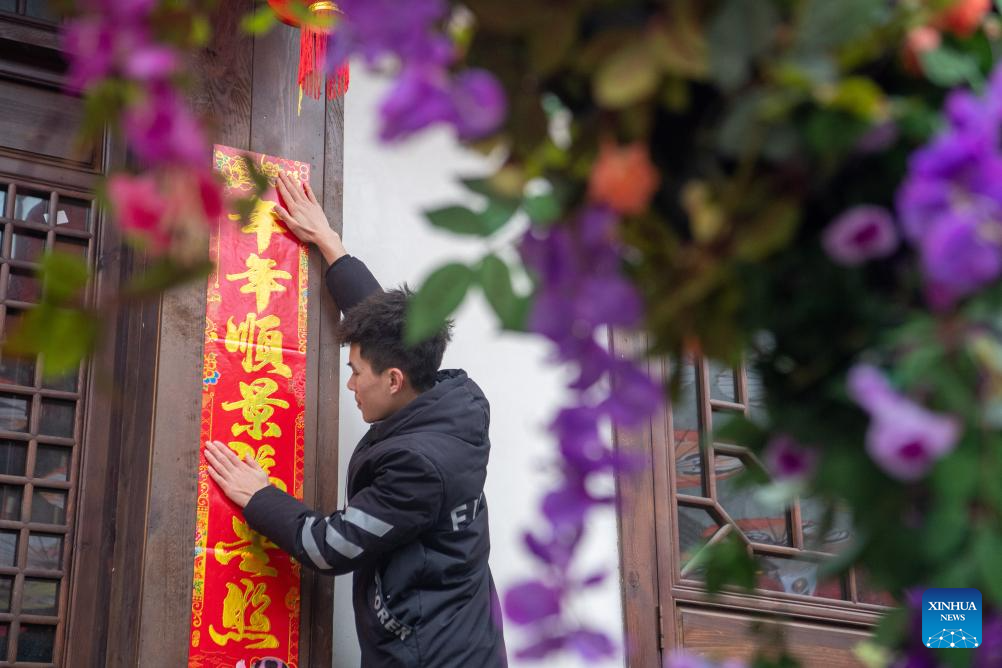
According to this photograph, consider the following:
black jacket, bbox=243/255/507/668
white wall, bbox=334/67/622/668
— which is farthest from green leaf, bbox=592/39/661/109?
white wall, bbox=334/67/622/668

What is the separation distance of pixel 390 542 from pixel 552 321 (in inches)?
79.7

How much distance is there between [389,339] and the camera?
9.53 feet

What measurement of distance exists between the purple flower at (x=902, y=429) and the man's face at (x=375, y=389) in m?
2.39

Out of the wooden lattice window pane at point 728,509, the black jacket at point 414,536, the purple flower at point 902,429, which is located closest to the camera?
the purple flower at point 902,429

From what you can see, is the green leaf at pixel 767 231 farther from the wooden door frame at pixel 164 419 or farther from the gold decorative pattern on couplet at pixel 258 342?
the gold decorative pattern on couplet at pixel 258 342

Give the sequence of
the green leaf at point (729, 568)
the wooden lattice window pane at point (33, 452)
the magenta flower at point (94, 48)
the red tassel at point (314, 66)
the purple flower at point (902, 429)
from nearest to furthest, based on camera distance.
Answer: the purple flower at point (902, 429) → the magenta flower at point (94, 48) → the green leaf at point (729, 568) → the wooden lattice window pane at point (33, 452) → the red tassel at point (314, 66)

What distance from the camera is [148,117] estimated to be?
661 millimetres

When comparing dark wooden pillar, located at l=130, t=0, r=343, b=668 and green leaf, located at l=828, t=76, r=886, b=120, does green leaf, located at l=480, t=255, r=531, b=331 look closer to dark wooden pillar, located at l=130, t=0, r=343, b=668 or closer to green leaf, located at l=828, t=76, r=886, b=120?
green leaf, located at l=828, t=76, r=886, b=120

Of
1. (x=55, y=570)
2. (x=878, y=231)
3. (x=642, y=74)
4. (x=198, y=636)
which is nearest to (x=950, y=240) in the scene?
(x=878, y=231)

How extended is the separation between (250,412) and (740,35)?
2.42m

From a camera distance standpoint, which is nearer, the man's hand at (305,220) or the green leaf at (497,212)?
the green leaf at (497,212)

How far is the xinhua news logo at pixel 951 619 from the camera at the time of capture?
0.72m

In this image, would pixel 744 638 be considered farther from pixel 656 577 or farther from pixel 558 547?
pixel 558 547

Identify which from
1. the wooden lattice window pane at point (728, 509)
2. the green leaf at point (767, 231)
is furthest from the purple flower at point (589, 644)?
the wooden lattice window pane at point (728, 509)
